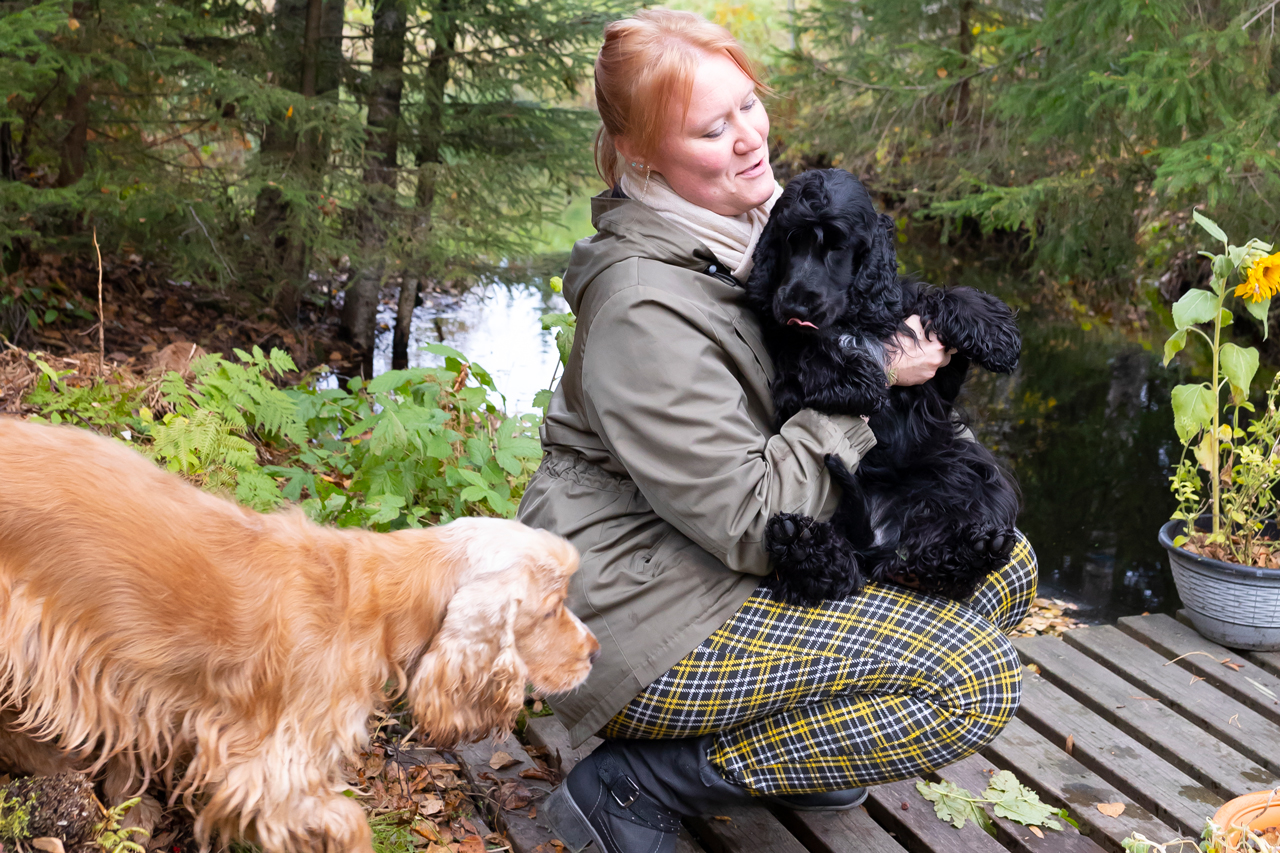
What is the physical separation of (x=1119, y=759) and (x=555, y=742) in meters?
1.47

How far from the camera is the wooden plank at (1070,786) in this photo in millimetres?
2424

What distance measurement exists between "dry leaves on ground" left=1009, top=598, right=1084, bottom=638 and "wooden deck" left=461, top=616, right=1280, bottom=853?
0.70 metres

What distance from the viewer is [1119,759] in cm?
271

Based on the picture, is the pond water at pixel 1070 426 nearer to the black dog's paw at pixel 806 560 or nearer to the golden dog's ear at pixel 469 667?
the black dog's paw at pixel 806 560

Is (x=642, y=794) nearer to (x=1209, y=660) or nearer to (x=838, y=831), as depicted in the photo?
(x=838, y=831)

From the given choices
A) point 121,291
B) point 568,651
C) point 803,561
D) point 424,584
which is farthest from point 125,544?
point 121,291

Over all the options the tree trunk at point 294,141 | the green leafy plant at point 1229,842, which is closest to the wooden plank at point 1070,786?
the green leafy plant at point 1229,842

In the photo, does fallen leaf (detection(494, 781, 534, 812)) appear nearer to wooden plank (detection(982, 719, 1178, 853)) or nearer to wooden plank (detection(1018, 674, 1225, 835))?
wooden plank (detection(982, 719, 1178, 853))

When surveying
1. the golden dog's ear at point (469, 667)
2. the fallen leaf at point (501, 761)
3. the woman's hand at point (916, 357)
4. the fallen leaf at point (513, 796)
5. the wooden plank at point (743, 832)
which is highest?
the woman's hand at point (916, 357)

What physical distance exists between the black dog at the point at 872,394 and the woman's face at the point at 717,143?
11 centimetres

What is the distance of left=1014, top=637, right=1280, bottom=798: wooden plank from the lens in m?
2.65

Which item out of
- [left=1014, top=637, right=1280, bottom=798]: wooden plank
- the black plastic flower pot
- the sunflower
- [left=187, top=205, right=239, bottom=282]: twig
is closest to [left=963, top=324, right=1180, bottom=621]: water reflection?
the black plastic flower pot

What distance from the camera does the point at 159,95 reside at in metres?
6.63

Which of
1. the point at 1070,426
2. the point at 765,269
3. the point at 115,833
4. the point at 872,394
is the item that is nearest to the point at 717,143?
the point at 765,269
